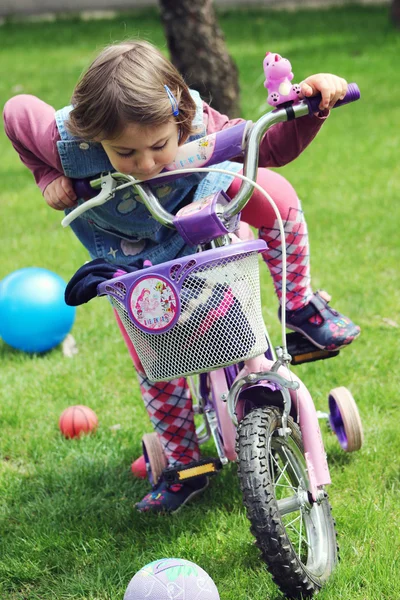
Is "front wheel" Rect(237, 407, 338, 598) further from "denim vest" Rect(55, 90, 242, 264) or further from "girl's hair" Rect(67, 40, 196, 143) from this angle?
"girl's hair" Rect(67, 40, 196, 143)

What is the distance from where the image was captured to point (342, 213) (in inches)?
252

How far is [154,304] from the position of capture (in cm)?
231

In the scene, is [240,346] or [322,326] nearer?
[240,346]

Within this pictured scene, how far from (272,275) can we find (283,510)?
0.91m

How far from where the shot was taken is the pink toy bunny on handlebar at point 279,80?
97.1 inches

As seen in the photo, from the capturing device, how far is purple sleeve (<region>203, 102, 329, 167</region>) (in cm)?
261

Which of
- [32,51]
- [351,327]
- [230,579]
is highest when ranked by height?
[32,51]

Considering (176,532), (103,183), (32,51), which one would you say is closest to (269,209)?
(103,183)

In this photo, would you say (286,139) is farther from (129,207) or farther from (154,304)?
(154,304)

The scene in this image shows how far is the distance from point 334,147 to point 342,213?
7.11ft

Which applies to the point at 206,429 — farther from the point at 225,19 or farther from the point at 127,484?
the point at 225,19

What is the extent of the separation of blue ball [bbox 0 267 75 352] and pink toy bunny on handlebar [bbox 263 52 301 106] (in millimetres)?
2434

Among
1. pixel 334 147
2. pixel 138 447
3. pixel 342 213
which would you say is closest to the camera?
pixel 138 447

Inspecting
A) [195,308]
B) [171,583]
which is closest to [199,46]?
[195,308]
